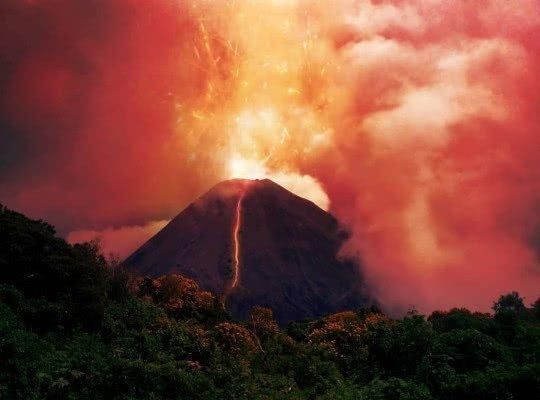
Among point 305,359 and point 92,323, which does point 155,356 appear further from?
point 305,359

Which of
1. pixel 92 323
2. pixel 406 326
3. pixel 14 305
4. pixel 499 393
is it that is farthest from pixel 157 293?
pixel 499 393

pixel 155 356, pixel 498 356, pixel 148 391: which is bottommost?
pixel 148 391

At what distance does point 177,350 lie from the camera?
31.7m

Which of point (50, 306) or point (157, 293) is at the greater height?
point (157, 293)

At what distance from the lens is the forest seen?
23.4 meters

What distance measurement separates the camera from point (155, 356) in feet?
95.8

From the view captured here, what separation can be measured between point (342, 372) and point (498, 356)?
28.7 ft

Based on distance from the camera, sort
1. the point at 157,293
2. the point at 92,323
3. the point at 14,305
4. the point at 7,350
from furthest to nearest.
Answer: the point at 157,293
the point at 92,323
the point at 14,305
the point at 7,350

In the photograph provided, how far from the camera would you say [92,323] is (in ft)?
103

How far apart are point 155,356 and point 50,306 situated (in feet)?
18.9

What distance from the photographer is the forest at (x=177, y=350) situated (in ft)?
76.8

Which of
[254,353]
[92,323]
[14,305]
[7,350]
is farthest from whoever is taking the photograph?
[254,353]

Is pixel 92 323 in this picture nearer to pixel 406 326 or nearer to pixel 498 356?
pixel 406 326

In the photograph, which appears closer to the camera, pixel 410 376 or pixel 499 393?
pixel 499 393
